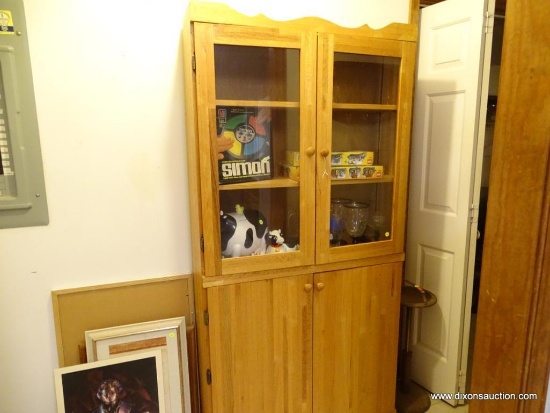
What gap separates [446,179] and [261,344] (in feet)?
3.83

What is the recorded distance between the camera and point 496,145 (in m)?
0.81

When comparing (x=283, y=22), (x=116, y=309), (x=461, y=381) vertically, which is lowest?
(x=461, y=381)

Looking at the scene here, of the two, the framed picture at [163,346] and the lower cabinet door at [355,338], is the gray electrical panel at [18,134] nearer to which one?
the framed picture at [163,346]

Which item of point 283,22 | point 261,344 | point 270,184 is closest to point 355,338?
point 261,344

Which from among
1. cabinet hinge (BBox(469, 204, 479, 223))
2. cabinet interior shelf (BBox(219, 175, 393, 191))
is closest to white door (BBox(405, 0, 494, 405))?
cabinet hinge (BBox(469, 204, 479, 223))

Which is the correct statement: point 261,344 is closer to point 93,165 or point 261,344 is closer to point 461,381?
point 93,165

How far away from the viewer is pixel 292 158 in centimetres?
152

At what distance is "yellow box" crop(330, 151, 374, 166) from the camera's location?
1571 mm

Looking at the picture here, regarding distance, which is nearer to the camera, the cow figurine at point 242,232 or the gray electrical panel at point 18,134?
the gray electrical panel at point 18,134

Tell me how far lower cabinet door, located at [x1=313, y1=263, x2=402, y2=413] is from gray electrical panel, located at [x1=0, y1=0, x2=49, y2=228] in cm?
114

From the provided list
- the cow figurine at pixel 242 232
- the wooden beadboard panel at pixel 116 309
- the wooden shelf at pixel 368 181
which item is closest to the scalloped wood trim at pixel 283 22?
the wooden shelf at pixel 368 181

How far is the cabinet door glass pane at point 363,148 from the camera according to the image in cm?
156

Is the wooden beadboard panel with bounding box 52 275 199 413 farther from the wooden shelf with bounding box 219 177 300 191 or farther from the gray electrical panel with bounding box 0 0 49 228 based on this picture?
Result: the wooden shelf with bounding box 219 177 300 191

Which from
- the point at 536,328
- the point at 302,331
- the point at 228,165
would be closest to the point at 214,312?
the point at 302,331
